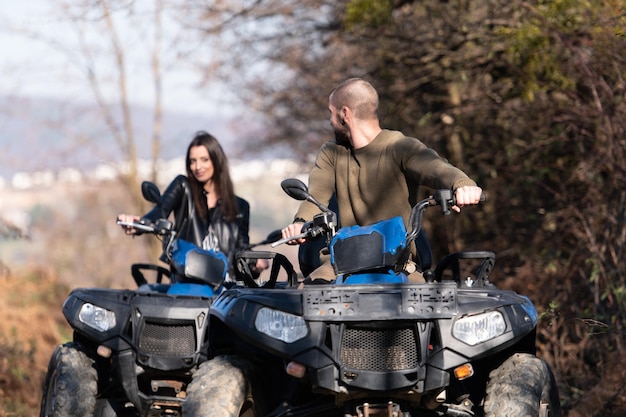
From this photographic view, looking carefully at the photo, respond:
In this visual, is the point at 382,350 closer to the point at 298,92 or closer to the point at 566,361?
the point at 566,361

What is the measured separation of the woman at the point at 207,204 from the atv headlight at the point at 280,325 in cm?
323

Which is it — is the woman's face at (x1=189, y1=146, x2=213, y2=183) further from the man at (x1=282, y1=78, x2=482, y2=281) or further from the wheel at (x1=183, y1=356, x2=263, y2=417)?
the wheel at (x1=183, y1=356, x2=263, y2=417)

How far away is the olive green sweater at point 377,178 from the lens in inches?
254

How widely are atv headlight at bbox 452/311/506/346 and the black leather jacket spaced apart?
3.58m

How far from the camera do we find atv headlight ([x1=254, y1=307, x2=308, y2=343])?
549 cm

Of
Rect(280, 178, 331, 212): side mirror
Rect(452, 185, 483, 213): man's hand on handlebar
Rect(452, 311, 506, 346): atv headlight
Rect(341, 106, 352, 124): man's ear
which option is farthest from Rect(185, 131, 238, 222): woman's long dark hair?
Rect(452, 311, 506, 346): atv headlight

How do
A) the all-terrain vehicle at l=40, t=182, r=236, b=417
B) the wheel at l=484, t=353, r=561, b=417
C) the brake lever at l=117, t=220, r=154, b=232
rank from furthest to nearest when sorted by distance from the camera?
the brake lever at l=117, t=220, r=154, b=232, the all-terrain vehicle at l=40, t=182, r=236, b=417, the wheel at l=484, t=353, r=561, b=417

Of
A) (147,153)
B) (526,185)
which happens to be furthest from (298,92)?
(526,185)

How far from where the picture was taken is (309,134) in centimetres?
2053

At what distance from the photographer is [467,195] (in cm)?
575

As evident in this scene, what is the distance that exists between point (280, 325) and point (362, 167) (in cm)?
136

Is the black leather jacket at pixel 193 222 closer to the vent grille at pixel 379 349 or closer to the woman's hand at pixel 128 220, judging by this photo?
the woman's hand at pixel 128 220

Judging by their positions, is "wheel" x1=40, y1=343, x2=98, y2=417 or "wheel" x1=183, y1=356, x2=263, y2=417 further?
"wheel" x1=40, y1=343, x2=98, y2=417

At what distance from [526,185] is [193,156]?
4.25 m
